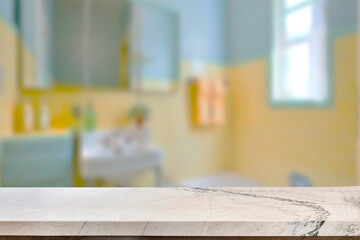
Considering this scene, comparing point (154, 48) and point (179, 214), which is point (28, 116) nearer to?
point (154, 48)

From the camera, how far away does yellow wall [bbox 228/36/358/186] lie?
139cm

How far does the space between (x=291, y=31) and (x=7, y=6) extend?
1906mm

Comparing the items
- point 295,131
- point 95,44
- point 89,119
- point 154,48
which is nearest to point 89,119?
point 89,119

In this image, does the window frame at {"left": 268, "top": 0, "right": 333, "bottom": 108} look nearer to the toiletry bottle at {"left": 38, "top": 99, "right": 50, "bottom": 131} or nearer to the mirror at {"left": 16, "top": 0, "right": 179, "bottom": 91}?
the mirror at {"left": 16, "top": 0, "right": 179, "bottom": 91}

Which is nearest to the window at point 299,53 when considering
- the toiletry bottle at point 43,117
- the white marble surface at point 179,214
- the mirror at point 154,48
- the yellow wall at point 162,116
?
→ the yellow wall at point 162,116

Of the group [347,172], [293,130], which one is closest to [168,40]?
[293,130]

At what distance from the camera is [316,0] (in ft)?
5.23

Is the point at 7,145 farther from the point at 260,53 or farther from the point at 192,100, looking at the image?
the point at 260,53

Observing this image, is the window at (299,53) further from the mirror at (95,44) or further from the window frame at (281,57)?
the mirror at (95,44)

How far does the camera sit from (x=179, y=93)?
2084 mm

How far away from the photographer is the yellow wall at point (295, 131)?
139 centimetres

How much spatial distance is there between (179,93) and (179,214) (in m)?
1.76

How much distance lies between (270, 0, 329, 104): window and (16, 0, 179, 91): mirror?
2.87 ft

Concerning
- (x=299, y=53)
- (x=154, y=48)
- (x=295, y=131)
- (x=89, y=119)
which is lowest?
(x=295, y=131)
